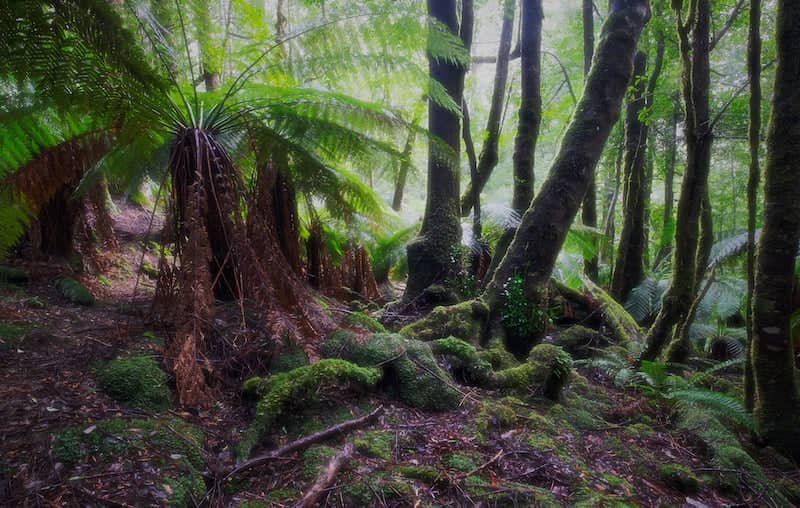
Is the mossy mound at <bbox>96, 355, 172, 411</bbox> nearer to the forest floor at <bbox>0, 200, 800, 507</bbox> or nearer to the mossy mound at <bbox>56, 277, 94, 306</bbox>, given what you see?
the forest floor at <bbox>0, 200, 800, 507</bbox>

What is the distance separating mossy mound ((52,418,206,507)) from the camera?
186 cm

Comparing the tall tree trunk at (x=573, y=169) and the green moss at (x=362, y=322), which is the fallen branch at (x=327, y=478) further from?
the tall tree trunk at (x=573, y=169)

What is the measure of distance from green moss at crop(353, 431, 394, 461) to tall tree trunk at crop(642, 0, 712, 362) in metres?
2.99

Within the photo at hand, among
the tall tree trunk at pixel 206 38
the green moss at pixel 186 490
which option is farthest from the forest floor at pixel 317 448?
the tall tree trunk at pixel 206 38

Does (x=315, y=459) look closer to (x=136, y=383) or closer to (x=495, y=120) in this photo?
(x=136, y=383)

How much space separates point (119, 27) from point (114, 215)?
521 cm

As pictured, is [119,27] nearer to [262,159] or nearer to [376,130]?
Answer: [262,159]

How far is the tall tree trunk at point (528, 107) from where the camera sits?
6.00 meters

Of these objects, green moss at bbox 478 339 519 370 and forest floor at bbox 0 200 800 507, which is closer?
forest floor at bbox 0 200 800 507

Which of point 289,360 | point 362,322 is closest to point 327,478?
point 289,360

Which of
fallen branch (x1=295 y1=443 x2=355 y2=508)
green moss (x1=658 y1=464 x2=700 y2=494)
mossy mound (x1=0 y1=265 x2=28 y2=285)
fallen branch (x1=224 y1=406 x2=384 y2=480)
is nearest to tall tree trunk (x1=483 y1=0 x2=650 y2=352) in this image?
green moss (x1=658 y1=464 x2=700 y2=494)

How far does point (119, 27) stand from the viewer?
2.38 meters

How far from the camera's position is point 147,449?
1994mm

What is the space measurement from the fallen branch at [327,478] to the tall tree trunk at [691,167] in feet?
10.7
